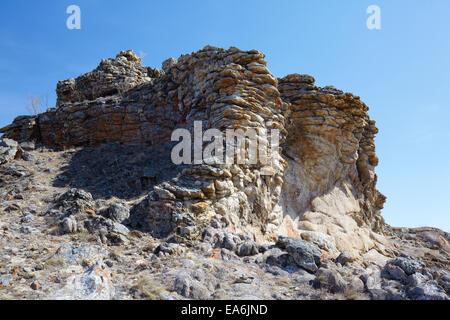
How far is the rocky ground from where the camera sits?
486cm

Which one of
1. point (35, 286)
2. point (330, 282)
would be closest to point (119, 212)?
point (35, 286)

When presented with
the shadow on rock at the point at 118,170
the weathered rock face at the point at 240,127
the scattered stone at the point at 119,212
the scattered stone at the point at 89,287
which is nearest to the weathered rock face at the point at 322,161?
the weathered rock face at the point at 240,127

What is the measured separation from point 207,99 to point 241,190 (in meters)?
4.23

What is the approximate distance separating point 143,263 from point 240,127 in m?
5.53

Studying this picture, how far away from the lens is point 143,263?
19.3ft

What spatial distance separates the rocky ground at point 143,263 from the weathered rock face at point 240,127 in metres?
0.88

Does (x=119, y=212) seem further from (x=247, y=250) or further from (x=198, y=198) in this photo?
(x=247, y=250)

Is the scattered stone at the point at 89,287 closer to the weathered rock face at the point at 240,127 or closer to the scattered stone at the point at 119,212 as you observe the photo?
the weathered rock face at the point at 240,127

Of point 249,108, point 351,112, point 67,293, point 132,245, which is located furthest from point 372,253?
point 67,293

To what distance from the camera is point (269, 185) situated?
10.5 m

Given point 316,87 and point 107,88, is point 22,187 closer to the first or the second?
point 107,88

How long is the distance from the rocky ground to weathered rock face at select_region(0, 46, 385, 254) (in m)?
0.88

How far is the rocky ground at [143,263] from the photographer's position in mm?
4859

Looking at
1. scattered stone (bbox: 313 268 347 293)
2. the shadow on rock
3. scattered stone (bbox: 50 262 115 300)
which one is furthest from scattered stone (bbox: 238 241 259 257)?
the shadow on rock
